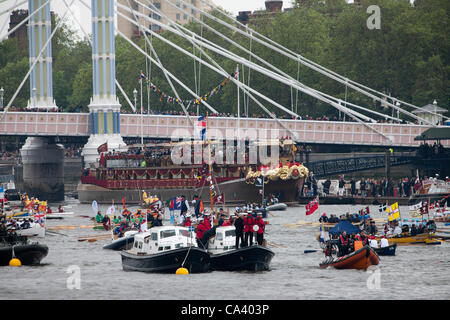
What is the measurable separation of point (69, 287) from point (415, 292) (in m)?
16.0

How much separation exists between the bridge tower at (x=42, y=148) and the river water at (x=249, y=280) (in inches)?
2337

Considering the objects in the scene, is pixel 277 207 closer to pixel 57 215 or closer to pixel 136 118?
pixel 57 215

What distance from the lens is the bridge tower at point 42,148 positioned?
123 metres

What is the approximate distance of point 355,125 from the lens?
10556 cm

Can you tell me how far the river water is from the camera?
160 feet

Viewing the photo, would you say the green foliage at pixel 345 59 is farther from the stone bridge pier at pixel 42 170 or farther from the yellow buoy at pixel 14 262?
the yellow buoy at pixel 14 262

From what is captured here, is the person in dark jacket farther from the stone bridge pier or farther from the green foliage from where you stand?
the stone bridge pier

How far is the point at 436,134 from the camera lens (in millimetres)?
97875

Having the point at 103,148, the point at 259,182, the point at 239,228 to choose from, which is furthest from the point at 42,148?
the point at 239,228

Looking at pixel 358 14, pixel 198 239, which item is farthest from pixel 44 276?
pixel 358 14

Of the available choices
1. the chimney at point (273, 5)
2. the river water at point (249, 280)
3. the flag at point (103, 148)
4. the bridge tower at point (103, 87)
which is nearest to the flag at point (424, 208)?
the river water at point (249, 280)

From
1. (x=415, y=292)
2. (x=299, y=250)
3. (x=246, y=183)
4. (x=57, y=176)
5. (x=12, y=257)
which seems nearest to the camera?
(x=415, y=292)

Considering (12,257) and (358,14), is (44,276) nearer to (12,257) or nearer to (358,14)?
(12,257)

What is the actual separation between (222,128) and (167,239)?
58.4m
